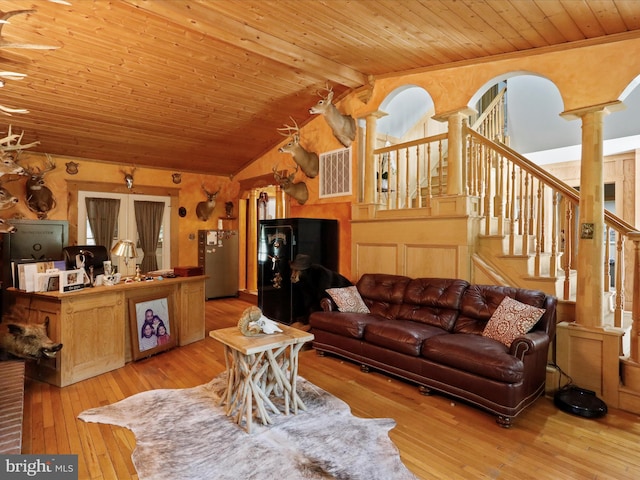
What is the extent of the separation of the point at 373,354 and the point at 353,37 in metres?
3.26

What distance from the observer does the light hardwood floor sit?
220 cm

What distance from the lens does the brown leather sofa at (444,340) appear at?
2.73 m

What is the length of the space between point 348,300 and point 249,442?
2141mm

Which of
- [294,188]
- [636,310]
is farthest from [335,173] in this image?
[636,310]

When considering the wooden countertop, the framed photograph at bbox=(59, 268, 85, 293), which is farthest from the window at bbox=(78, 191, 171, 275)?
the framed photograph at bbox=(59, 268, 85, 293)

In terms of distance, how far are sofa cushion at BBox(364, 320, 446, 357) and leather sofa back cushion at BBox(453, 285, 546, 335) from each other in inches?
10.4

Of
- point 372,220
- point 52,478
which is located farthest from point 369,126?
point 52,478

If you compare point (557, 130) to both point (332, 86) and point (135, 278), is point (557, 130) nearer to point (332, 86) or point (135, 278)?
point (332, 86)

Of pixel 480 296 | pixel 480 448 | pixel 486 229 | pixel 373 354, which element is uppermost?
pixel 486 229

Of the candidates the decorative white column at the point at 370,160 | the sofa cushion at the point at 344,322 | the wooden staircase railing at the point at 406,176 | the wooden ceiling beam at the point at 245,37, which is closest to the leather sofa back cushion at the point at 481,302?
the sofa cushion at the point at 344,322

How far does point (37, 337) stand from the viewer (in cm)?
323

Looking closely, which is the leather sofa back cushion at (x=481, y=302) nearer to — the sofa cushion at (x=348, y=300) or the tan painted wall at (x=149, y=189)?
the sofa cushion at (x=348, y=300)

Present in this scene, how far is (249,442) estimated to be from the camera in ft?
7.96

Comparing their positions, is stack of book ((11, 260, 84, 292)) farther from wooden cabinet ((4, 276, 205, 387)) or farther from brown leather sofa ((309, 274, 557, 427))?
brown leather sofa ((309, 274, 557, 427))
